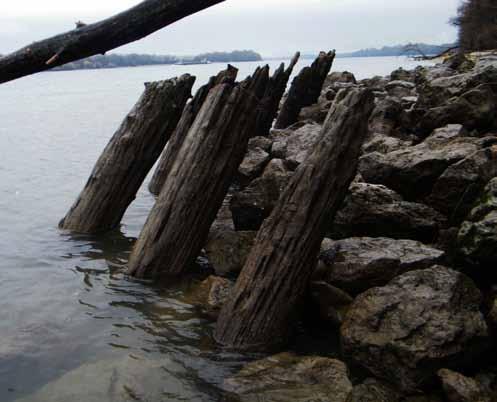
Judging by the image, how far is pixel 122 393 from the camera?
14.0 feet

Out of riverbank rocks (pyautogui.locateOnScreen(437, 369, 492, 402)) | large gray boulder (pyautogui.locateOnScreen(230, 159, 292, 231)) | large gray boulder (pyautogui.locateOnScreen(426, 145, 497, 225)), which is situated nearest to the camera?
riverbank rocks (pyautogui.locateOnScreen(437, 369, 492, 402))

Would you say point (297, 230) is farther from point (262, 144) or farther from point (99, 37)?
point (262, 144)

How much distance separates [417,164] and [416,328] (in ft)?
9.76

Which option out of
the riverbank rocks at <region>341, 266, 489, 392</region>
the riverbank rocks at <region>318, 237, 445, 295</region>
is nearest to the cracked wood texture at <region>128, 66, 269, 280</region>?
the riverbank rocks at <region>318, 237, 445, 295</region>

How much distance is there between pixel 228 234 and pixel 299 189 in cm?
200

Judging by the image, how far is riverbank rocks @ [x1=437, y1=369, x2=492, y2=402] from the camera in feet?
11.5

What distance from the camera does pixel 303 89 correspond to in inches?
603

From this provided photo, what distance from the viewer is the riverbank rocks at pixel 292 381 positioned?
393cm

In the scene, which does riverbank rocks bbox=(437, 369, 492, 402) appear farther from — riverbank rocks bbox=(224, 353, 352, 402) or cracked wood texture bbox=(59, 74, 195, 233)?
cracked wood texture bbox=(59, 74, 195, 233)

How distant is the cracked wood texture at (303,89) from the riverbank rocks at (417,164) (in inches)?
326

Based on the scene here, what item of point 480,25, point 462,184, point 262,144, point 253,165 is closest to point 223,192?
point 462,184

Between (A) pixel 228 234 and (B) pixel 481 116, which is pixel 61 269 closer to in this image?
(A) pixel 228 234

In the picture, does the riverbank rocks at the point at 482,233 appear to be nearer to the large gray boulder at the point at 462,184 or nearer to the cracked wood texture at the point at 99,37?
the large gray boulder at the point at 462,184

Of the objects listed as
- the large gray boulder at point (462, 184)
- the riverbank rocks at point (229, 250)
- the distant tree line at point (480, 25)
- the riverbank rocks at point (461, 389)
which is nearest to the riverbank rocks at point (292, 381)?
the riverbank rocks at point (461, 389)
